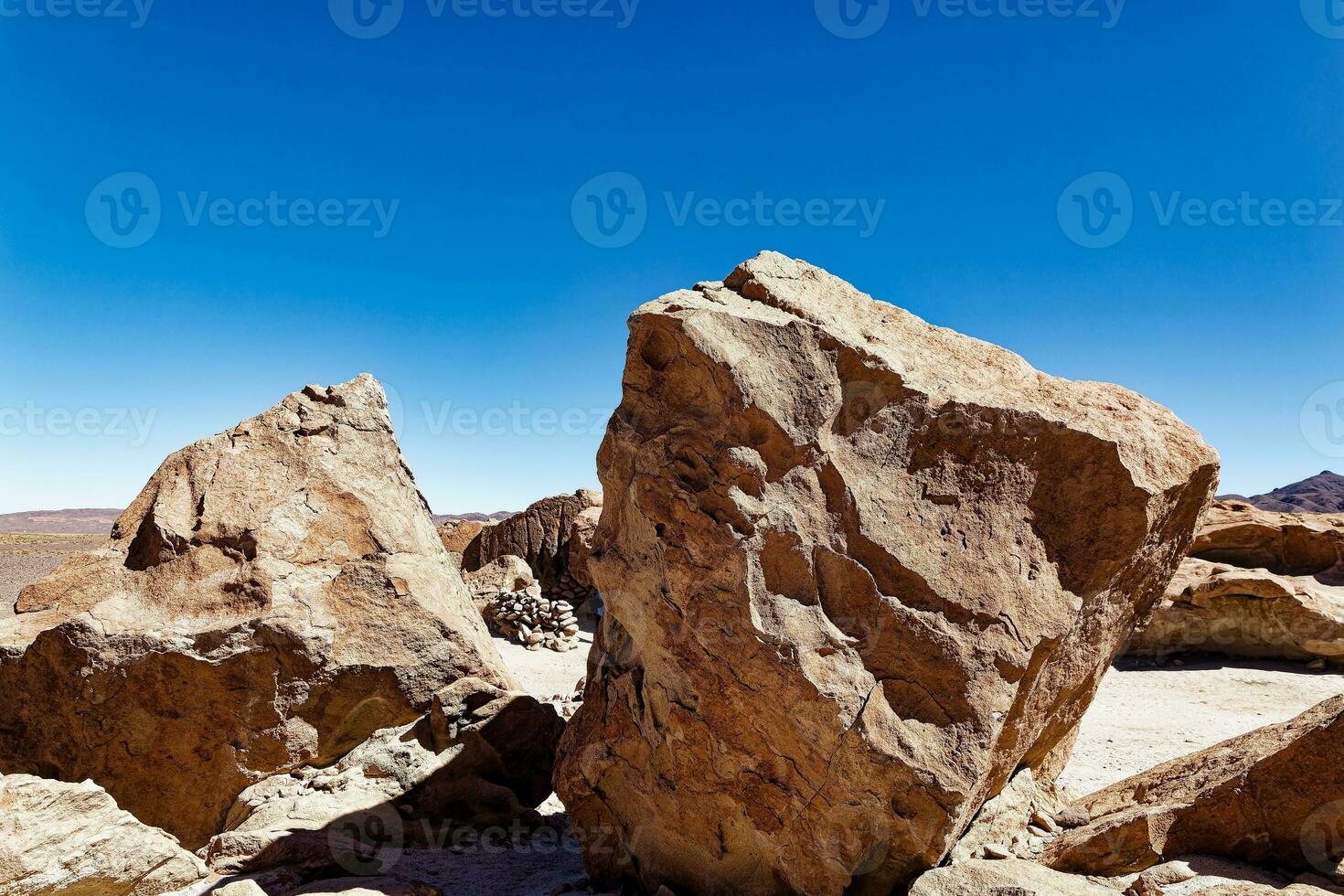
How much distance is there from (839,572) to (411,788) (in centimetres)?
268

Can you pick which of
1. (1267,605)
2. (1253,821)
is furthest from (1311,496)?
(1253,821)

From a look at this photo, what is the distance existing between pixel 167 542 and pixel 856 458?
425 centimetres

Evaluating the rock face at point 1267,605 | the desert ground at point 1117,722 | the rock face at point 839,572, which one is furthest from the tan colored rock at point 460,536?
the rock face at point 839,572

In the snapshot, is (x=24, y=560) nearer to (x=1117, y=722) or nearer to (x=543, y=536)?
(x=543, y=536)

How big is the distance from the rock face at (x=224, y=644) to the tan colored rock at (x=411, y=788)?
0.37 meters

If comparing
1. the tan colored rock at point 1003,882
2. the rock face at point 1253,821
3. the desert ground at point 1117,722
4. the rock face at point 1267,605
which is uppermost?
the rock face at point 1267,605

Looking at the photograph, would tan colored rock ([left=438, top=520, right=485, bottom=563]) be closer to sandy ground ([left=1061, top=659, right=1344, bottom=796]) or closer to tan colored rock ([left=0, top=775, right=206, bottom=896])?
sandy ground ([left=1061, top=659, right=1344, bottom=796])

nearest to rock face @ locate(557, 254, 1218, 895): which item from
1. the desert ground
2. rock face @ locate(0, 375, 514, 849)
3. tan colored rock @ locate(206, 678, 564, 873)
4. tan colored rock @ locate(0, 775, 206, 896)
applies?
the desert ground

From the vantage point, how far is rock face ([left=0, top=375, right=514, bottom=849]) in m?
4.85

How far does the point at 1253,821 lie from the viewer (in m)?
3.41

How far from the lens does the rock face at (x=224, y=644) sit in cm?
485

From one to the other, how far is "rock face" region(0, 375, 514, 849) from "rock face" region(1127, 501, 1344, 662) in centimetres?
828

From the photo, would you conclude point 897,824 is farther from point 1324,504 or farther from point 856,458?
point 1324,504

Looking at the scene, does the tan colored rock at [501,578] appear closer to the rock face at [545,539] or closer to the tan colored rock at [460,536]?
the rock face at [545,539]
